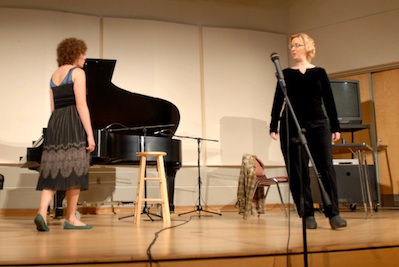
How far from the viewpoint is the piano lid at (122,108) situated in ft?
16.4

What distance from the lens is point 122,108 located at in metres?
5.28

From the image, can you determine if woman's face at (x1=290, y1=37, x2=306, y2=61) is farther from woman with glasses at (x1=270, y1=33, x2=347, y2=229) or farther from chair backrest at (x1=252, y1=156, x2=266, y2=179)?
chair backrest at (x1=252, y1=156, x2=266, y2=179)

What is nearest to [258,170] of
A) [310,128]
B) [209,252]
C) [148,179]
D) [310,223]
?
[148,179]

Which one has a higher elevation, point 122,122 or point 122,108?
point 122,108

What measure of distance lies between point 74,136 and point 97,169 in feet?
10.8

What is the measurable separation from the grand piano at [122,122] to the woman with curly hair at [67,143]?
0.74m

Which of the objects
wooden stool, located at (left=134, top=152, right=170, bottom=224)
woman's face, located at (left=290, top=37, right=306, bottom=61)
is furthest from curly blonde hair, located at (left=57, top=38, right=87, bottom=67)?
woman's face, located at (left=290, top=37, right=306, bottom=61)

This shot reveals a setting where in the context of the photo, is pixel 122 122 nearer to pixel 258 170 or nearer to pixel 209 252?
pixel 258 170

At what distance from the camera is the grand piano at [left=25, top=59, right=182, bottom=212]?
176 inches

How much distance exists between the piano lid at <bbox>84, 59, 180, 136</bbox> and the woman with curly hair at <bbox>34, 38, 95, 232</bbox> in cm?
143

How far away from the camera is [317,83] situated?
3.13 metres

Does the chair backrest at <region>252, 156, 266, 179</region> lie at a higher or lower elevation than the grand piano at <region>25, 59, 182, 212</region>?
lower

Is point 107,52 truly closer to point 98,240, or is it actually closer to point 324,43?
point 324,43

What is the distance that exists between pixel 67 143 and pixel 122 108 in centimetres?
192
